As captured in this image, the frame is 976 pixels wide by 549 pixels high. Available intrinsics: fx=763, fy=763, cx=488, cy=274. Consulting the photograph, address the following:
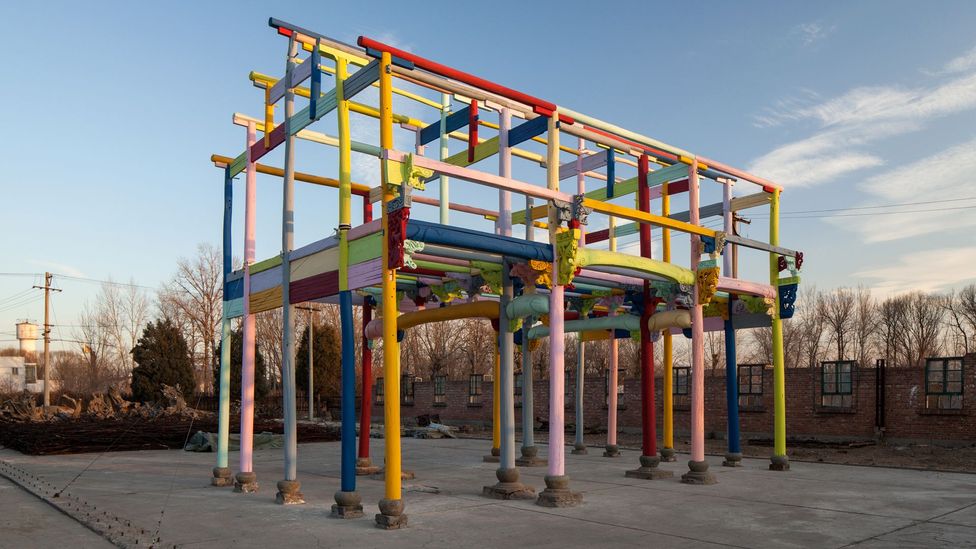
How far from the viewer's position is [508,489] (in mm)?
11578

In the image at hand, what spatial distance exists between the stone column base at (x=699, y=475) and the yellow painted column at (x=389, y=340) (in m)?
6.04

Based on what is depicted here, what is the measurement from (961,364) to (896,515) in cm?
1218

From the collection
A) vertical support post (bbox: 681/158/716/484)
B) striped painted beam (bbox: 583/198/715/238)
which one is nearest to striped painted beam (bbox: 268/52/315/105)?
striped painted beam (bbox: 583/198/715/238)

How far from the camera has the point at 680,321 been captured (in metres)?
13.6

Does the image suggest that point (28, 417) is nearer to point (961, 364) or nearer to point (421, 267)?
point (421, 267)

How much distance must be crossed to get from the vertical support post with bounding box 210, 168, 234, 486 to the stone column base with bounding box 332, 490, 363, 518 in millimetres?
3715

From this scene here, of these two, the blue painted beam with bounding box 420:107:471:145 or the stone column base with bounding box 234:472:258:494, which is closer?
the stone column base with bounding box 234:472:258:494

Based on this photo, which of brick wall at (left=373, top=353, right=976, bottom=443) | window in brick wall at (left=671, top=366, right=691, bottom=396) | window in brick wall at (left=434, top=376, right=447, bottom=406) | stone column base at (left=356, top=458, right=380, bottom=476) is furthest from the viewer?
window in brick wall at (left=434, top=376, right=447, bottom=406)

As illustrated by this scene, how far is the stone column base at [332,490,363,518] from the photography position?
9.75m

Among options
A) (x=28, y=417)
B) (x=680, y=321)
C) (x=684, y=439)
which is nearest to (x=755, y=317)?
(x=680, y=321)

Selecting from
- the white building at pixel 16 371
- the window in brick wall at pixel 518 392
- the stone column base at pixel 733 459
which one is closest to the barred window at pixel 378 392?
the window in brick wall at pixel 518 392

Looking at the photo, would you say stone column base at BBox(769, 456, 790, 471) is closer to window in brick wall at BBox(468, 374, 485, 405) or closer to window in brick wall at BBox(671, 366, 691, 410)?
window in brick wall at BBox(671, 366, 691, 410)

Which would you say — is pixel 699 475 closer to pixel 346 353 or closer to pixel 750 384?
pixel 346 353

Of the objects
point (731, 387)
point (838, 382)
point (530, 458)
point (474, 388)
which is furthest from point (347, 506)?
point (474, 388)
